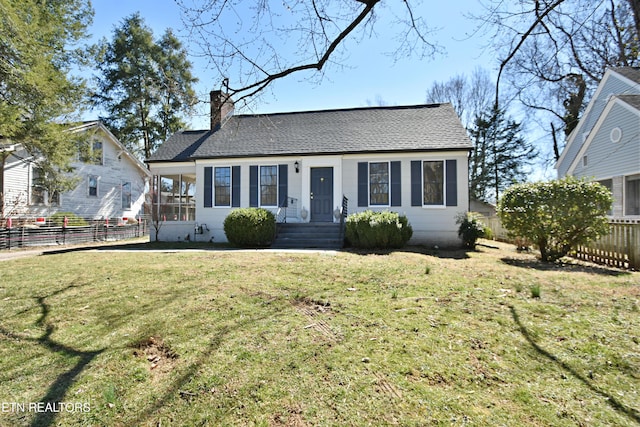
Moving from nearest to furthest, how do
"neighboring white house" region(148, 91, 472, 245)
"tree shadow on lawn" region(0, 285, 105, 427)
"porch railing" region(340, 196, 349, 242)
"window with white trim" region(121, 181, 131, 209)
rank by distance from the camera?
"tree shadow on lawn" region(0, 285, 105, 427)
"porch railing" region(340, 196, 349, 242)
"neighboring white house" region(148, 91, 472, 245)
"window with white trim" region(121, 181, 131, 209)

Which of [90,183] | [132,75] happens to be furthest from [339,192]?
[132,75]

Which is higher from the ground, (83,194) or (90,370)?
(83,194)

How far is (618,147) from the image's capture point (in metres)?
12.9

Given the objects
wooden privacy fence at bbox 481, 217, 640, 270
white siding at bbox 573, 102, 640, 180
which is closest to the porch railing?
wooden privacy fence at bbox 481, 217, 640, 270

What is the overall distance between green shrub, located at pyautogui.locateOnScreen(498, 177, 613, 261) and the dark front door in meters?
6.47

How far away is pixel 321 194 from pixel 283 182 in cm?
171

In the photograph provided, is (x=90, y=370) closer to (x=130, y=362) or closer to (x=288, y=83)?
(x=130, y=362)

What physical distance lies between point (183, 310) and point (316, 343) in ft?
6.36

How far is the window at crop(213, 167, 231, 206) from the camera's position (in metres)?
13.7

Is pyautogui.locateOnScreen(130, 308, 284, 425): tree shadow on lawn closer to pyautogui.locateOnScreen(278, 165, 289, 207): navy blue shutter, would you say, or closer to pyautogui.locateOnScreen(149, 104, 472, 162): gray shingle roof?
pyautogui.locateOnScreen(278, 165, 289, 207): navy blue shutter

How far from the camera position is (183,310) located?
402 centimetres

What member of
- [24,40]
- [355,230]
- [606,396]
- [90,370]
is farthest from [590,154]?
[24,40]

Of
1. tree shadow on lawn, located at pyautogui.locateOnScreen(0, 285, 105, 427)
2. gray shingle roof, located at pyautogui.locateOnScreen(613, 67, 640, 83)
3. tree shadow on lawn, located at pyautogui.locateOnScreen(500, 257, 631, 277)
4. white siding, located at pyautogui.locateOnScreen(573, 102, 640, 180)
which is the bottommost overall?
tree shadow on lawn, located at pyautogui.locateOnScreen(0, 285, 105, 427)

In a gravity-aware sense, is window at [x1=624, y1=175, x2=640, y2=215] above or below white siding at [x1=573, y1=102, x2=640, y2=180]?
below
